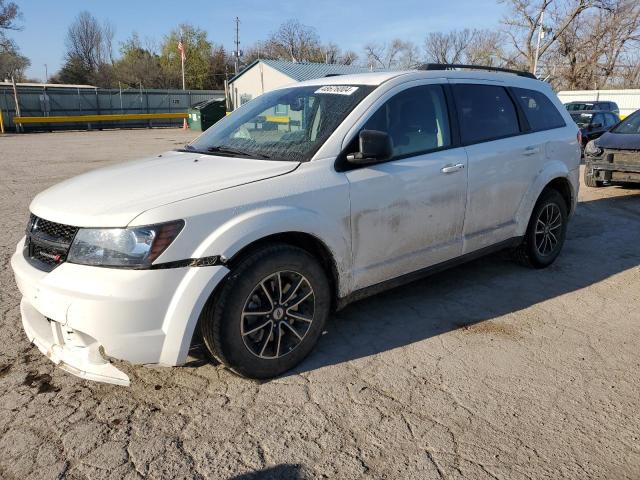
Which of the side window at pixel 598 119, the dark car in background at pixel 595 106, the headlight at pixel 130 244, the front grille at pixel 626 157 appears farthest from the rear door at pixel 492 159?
the dark car in background at pixel 595 106

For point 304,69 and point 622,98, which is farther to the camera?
point 622,98

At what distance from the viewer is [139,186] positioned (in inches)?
118

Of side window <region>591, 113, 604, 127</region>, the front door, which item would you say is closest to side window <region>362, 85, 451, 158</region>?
the front door

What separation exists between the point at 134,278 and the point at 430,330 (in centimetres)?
220

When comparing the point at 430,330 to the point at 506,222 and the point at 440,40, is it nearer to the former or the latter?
the point at 506,222

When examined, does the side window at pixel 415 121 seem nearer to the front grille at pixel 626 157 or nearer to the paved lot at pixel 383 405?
the paved lot at pixel 383 405

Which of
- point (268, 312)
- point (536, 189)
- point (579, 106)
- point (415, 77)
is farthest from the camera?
point (579, 106)

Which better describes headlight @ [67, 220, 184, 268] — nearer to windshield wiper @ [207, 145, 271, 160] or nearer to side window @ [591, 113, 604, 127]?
windshield wiper @ [207, 145, 271, 160]

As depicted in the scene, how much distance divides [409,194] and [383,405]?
1.48 meters

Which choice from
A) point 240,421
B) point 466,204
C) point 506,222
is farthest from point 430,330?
point 240,421

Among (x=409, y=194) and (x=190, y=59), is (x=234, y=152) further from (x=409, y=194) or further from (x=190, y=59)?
(x=190, y=59)

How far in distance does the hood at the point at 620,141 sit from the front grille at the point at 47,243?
9.01m

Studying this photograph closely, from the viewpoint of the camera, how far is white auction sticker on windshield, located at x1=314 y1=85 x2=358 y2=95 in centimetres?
374

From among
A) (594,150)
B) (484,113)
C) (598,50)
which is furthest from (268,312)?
(598,50)
